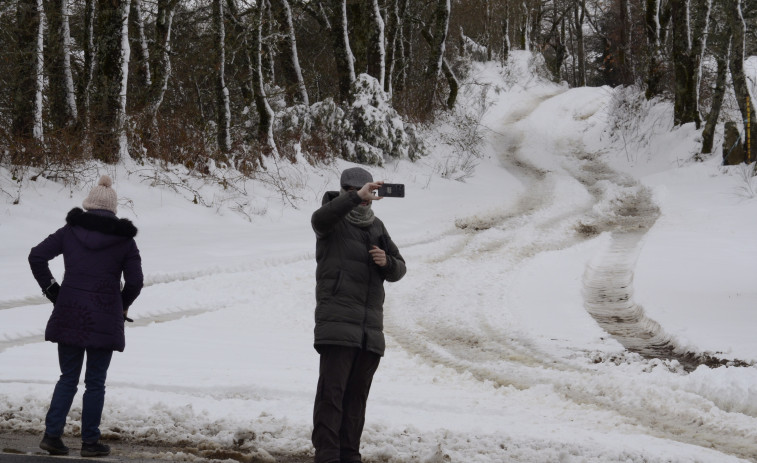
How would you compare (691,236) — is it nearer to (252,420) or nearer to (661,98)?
(252,420)

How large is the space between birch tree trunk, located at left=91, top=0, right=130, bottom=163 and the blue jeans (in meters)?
10.4

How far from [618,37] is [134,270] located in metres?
37.5

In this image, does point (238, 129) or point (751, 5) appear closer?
Result: point (238, 129)

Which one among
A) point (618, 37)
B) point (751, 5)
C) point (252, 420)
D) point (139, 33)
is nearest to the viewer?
point (252, 420)

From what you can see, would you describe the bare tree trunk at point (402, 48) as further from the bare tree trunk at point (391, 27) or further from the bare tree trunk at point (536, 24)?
the bare tree trunk at point (536, 24)

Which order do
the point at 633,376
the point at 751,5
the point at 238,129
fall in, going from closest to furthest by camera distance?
the point at 633,376 < the point at 238,129 < the point at 751,5

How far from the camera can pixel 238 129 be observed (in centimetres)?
1998

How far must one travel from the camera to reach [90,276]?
4754 mm

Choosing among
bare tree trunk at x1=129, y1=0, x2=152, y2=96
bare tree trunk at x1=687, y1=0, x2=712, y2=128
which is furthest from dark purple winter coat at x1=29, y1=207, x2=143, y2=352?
bare tree trunk at x1=687, y1=0, x2=712, y2=128

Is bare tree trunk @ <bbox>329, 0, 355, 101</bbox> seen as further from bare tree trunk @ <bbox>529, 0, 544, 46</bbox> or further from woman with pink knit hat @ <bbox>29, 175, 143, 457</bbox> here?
bare tree trunk @ <bbox>529, 0, 544, 46</bbox>

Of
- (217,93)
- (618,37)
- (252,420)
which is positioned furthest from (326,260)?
(618,37)

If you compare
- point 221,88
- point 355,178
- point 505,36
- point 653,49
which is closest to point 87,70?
point 221,88

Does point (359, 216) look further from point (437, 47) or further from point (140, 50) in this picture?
point (437, 47)

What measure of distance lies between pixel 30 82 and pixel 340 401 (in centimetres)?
1149
